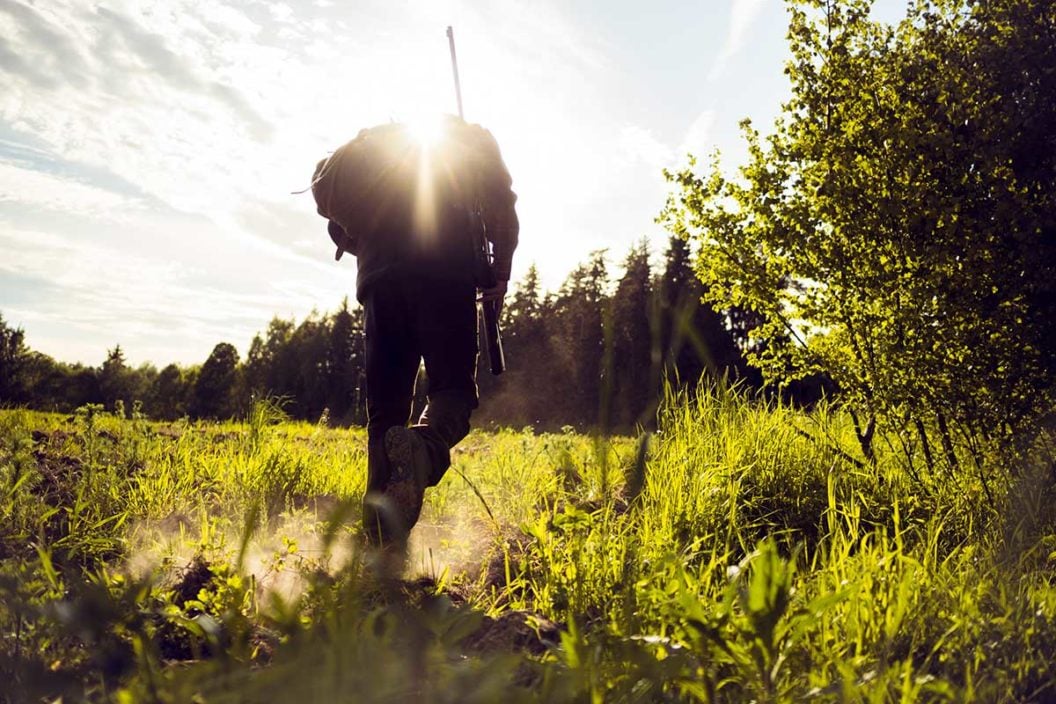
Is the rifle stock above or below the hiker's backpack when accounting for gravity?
below

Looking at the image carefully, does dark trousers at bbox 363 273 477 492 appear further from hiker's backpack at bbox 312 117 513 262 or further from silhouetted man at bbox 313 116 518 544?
hiker's backpack at bbox 312 117 513 262

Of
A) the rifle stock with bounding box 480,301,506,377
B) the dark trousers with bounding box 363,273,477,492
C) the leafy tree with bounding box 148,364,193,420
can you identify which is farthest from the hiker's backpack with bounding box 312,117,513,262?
the leafy tree with bounding box 148,364,193,420

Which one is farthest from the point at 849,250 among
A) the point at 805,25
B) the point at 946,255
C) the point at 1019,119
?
the point at 805,25

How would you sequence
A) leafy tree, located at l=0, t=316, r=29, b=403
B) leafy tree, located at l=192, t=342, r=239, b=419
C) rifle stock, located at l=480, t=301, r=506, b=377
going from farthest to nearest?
leafy tree, located at l=192, t=342, r=239, b=419 < leafy tree, located at l=0, t=316, r=29, b=403 < rifle stock, located at l=480, t=301, r=506, b=377

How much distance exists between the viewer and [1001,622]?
1768mm

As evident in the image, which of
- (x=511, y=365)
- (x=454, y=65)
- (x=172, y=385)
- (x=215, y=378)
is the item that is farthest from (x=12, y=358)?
(x=454, y=65)

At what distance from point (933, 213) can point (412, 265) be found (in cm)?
285

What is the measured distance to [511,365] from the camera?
4094cm

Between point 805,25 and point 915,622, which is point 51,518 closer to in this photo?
point 915,622

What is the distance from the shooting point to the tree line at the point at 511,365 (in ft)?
92.0

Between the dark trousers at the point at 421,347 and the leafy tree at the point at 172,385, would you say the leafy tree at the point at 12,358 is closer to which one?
the leafy tree at the point at 172,385

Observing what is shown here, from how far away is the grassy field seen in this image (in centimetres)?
121

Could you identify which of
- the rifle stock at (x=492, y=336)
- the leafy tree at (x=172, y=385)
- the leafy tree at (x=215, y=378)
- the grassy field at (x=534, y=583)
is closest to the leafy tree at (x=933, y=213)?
the grassy field at (x=534, y=583)

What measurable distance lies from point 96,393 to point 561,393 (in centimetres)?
4661
